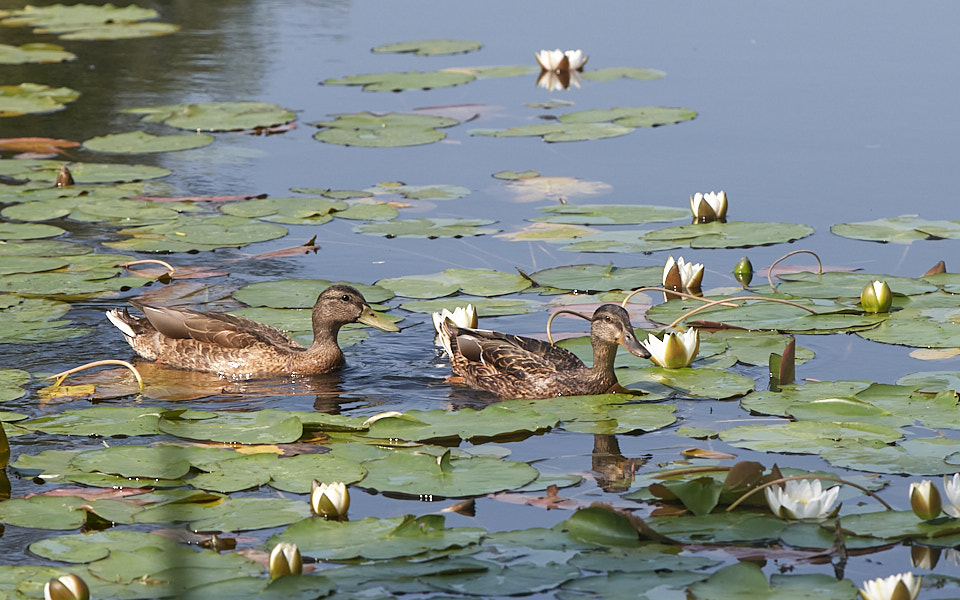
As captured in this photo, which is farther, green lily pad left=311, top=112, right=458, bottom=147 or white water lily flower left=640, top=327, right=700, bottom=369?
green lily pad left=311, top=112, right=458, bottom=147

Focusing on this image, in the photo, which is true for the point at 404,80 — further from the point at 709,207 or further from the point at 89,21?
the point at 89,21

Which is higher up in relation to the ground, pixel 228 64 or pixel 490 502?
pixel 228 64

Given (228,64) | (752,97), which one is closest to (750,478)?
(752,97)

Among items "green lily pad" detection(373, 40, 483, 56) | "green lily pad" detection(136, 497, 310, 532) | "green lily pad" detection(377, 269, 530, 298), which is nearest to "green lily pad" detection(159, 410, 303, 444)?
"green lily pad" detection(136, 497, 310, 532)

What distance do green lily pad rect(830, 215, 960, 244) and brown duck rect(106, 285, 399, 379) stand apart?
12.5ft

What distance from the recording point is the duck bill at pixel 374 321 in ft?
26.7

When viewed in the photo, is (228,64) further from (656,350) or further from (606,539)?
(606,539)

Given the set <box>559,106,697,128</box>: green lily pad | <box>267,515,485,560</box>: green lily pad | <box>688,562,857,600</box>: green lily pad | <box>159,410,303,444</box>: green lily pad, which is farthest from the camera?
<box>559,106,697,128</box>: green lily pad

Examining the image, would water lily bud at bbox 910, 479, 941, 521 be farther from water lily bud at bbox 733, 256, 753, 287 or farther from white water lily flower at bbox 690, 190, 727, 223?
white water lily flower at bbox 690, 190, 727, 223

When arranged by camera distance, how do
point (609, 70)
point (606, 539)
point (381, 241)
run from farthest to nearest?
point (609, 70) → point (381, 241) → point (606, 539)

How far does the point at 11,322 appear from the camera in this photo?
27.2 feet

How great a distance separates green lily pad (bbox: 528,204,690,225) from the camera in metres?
10.3

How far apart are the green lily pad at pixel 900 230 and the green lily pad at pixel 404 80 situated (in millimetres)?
6555

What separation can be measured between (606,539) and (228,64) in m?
13.3
